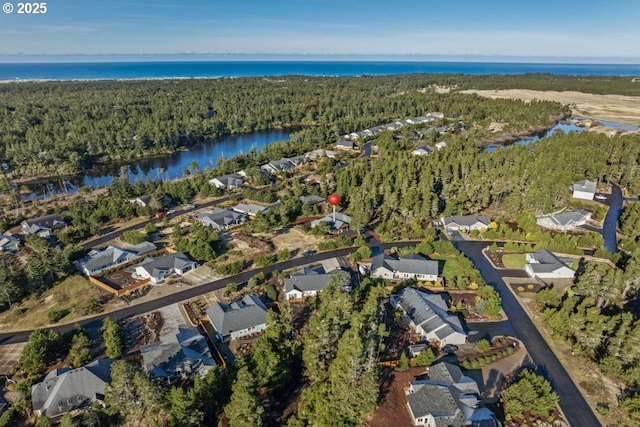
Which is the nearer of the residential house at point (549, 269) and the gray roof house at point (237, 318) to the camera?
the gray roof house at point (237, 318)

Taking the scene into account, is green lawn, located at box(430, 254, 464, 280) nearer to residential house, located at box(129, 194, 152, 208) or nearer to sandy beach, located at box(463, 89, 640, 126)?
residential house, located at box(129, 194, 152, 208)

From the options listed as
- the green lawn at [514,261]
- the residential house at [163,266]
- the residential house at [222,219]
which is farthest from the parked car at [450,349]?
the residential house at [222,219]

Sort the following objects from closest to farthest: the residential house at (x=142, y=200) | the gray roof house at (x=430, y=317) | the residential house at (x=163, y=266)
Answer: the gray roof house at (x=430, y=317) → the residential house at (x=163, y=266) → the residential house at (x=142, y=200)

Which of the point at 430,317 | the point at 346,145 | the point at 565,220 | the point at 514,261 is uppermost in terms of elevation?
the point at 346,145

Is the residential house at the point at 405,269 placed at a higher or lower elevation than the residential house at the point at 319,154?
lower

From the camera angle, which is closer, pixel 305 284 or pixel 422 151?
pixel 305 284

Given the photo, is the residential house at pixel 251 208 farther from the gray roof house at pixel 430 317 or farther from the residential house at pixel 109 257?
the gray roof house at pixel 430 317

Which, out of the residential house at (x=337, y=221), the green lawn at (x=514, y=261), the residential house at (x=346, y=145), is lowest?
the green lawn at (x=514, y=261)

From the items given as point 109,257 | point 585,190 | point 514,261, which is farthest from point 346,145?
point 109,257

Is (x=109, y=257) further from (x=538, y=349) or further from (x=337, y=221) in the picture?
(x=538, y=349)
